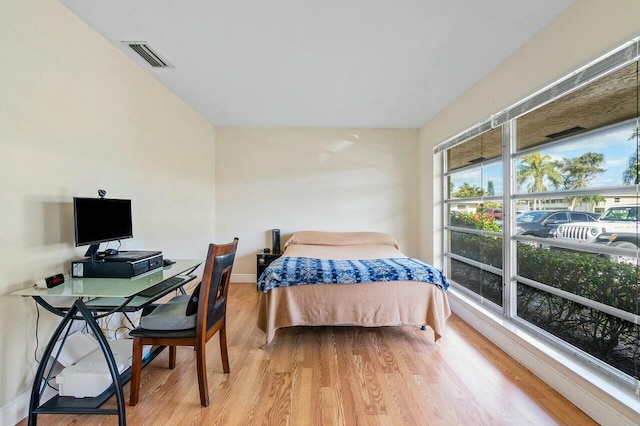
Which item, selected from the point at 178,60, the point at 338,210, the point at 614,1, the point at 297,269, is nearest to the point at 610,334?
the point at 614,1

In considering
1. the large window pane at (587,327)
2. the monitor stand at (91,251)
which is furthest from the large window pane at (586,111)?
the monitor stand at (91,251)

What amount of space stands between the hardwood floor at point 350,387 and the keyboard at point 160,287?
690mm

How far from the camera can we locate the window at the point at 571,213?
5.22 ft

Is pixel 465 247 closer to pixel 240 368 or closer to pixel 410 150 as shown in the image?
pixel 410 150

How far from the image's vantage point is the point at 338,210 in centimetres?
446

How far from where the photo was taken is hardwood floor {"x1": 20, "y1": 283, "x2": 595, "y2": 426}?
1618mm

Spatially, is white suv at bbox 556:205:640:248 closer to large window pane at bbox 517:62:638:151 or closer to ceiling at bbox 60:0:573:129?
large window pane at bbox 517:62:638:151

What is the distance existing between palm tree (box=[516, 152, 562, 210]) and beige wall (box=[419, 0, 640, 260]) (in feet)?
1.65

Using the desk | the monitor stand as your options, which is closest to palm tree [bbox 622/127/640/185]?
the desk

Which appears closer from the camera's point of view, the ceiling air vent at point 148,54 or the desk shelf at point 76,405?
the desk shelf at point 76,405

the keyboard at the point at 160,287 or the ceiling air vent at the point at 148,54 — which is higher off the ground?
the ceiling air vent at the point at 148,54

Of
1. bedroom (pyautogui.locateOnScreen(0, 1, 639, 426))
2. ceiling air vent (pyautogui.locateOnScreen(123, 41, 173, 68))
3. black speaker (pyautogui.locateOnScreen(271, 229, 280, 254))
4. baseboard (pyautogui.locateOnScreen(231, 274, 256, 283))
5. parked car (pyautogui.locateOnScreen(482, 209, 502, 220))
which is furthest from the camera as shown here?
baseboard (pyautogui.locateOnScreen(231, 274, 256, 283))

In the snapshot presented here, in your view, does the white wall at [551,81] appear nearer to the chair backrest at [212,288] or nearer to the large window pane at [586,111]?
the large window pane at [586,111]

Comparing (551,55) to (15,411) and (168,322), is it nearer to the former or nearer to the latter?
(168,322)
